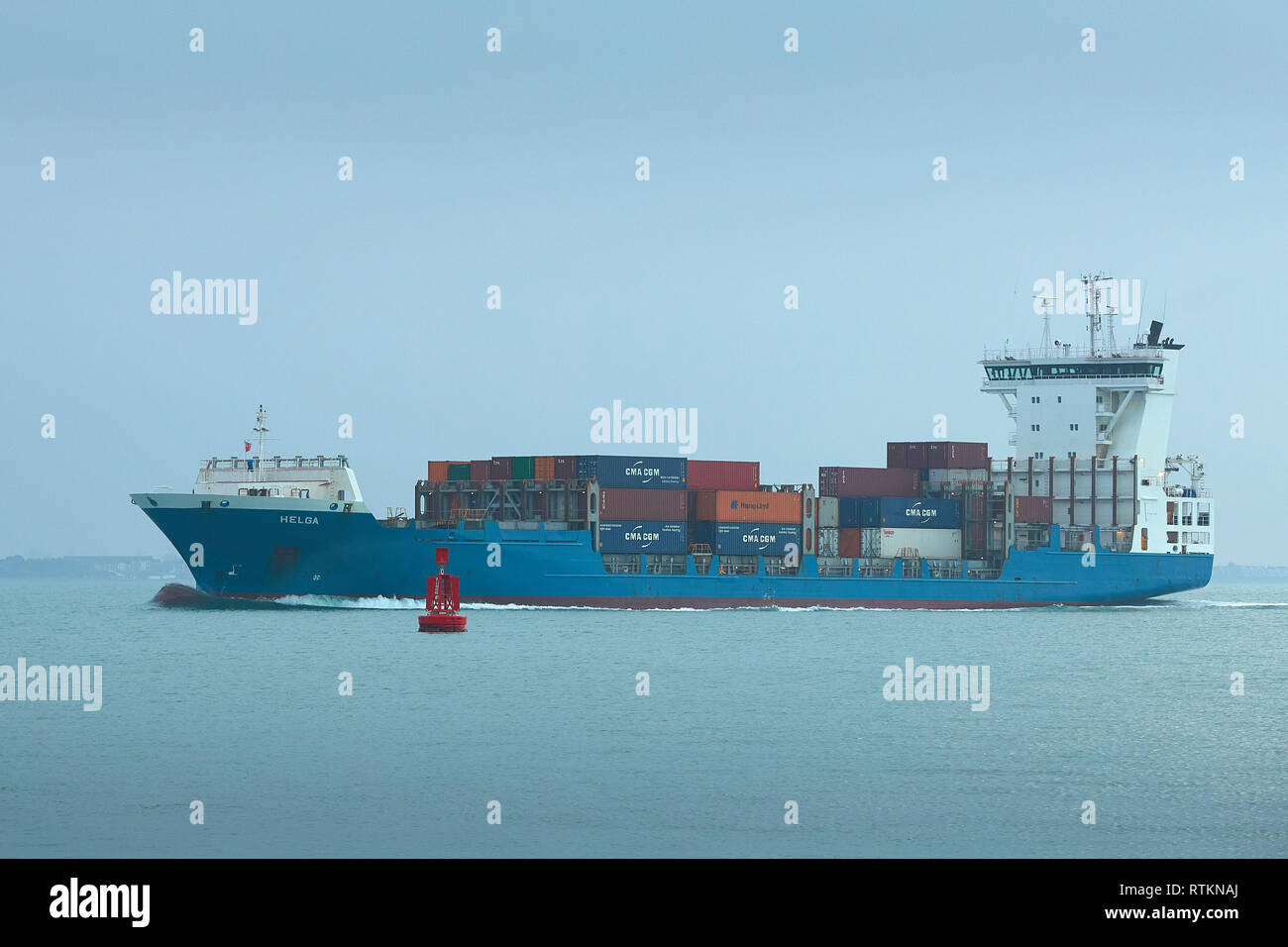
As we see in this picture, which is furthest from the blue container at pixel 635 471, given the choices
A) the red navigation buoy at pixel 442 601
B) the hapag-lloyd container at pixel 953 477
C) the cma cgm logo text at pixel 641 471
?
the hapag-lloyd container at pixel 953 477

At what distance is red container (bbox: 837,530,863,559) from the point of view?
225ft

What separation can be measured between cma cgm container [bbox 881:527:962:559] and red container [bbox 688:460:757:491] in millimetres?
5915

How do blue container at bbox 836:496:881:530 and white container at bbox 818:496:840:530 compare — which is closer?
white container at bbox 818:496:840:530

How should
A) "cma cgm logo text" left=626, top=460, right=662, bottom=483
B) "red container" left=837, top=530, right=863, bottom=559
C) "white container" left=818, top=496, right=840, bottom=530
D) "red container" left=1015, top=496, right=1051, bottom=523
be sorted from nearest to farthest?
"cma cgm logo text" left=626, top=460, right=662, bottom=483, "white container" left=818, top=496, right=840, bottom=530, "red container" left=837, top=530, right=863, bottom=559, "red container" left=1015, top=496, right=1051, bottom=523

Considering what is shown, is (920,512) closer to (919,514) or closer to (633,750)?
(919,514)

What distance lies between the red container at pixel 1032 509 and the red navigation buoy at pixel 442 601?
2701cm

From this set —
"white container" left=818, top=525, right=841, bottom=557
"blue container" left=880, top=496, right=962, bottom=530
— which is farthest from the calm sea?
"blue container" left=880, top=496, right=962, bottom=530

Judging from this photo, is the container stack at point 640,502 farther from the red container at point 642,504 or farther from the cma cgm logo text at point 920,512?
the cma cgm logo text at point 920,512

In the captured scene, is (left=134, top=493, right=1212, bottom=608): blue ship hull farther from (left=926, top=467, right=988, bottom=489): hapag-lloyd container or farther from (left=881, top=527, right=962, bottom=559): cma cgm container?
(left=926, top=467, right=988, bottom=489): hapag-lloyd container

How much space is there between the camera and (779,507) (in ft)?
217

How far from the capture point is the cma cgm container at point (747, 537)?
64.9 meters
